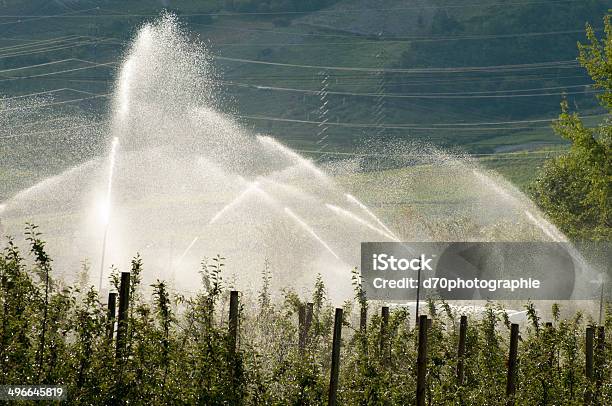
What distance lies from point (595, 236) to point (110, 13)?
12904 cm

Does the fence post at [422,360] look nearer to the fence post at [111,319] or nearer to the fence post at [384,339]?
the fence post at [384,339]

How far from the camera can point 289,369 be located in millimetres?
17625

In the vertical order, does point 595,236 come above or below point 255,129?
below

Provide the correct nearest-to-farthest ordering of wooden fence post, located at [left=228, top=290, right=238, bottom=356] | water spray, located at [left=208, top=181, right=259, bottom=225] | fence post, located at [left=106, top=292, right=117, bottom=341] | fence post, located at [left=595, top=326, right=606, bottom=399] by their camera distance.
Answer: fence post, located at [left=106, top=292, right=117, bottom=341], wooden fence post, located at [left=228, top=290, right=238, bottom=356], fence post, located at [left=595, top=326, right=606, bottom=399], water spray, located at [left=208, top=181, right=259, bottom=225]

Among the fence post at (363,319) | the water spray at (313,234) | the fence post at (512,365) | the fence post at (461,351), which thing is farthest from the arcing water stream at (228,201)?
the fence post at (512,365)

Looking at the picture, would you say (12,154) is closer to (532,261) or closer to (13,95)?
(13,95)

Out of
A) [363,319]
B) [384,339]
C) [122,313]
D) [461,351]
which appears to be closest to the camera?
[122,313]

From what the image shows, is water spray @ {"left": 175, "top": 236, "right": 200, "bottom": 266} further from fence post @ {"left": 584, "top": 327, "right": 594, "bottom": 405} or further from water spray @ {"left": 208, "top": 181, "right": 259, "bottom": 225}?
fence post @ {"left": 584, "top": 327, "right": 594, "bottom": 405}

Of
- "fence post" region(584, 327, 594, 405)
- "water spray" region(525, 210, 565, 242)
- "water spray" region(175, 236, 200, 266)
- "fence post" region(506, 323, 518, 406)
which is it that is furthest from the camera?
"water spray" region(175, 236, 200, 266)

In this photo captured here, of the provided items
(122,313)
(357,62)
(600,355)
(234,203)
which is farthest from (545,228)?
(357,62)

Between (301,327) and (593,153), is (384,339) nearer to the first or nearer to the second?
(301,327)

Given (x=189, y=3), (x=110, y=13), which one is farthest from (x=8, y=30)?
(x=189, y=3)

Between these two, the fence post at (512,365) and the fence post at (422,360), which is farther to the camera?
the fence post at (512,365)

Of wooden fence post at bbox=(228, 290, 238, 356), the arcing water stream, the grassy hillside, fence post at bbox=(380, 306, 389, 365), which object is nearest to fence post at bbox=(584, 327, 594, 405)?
fence post at bbox=(380, 306, 389, 365)
